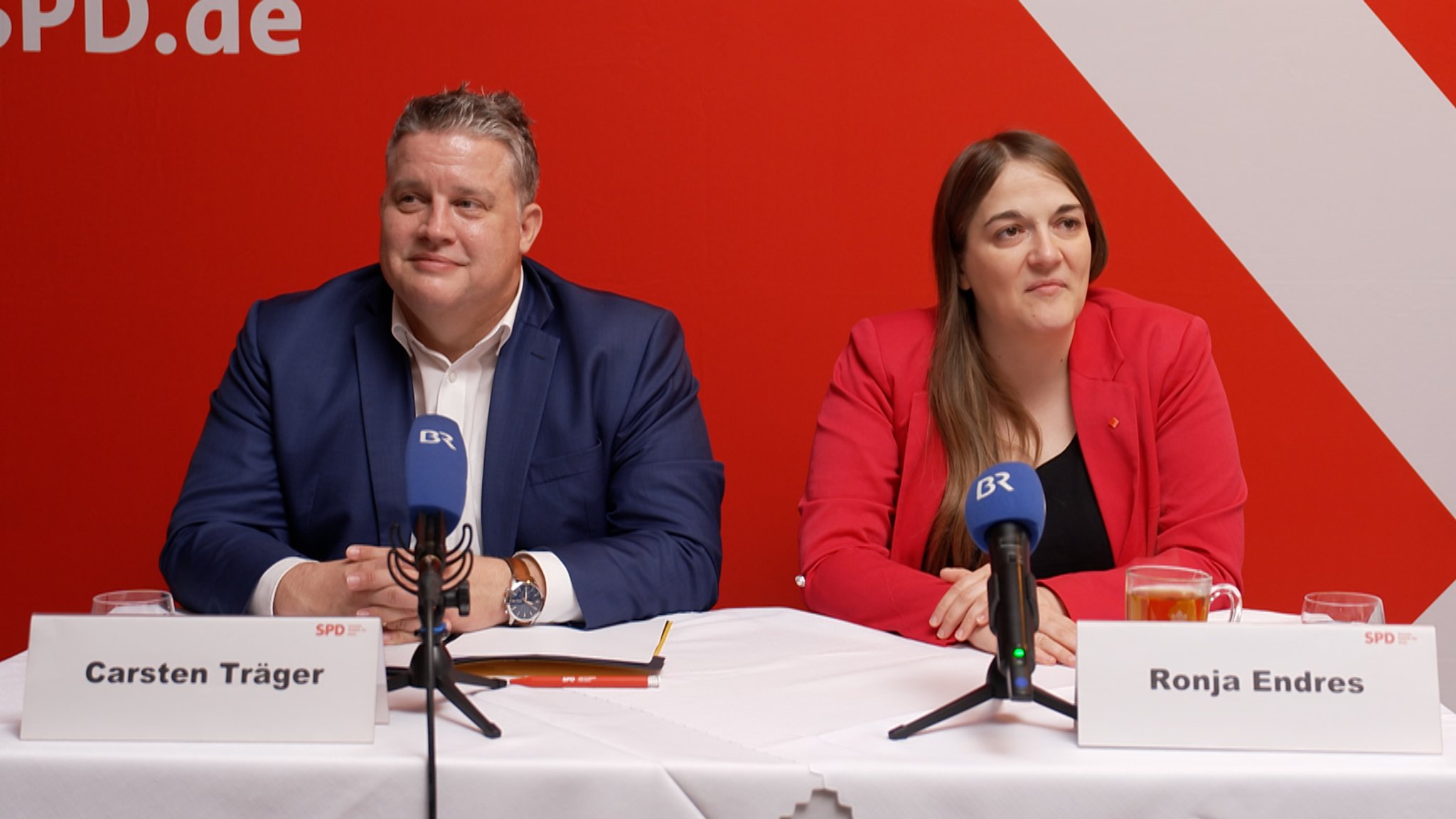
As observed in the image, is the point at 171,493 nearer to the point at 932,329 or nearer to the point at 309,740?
the point at 932,329

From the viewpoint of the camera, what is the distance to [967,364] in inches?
89.9

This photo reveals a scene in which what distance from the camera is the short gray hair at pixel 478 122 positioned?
215 cm

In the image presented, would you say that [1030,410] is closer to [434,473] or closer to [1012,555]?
[1012,555]

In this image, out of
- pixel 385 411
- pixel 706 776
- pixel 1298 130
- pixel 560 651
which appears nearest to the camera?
pixel 706 776

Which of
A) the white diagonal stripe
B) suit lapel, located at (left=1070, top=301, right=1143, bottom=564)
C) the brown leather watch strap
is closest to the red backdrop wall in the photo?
the white diagonal stripe

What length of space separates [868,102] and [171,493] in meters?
1.98

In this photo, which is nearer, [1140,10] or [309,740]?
[309,740]

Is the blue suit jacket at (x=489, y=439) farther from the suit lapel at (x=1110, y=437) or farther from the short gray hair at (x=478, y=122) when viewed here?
the suit lapel at (x=1110, y=437)

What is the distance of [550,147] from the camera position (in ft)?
10.1

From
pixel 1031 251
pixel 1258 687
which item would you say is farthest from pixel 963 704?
pixel 1031 251

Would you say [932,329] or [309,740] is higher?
[932,329]

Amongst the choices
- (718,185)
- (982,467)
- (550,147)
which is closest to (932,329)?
(982,467)

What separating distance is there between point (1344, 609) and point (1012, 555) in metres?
0.51

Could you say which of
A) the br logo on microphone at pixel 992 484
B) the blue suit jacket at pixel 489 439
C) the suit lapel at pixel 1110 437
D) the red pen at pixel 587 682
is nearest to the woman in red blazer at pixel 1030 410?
the suit lapel at pixel 1110 437
